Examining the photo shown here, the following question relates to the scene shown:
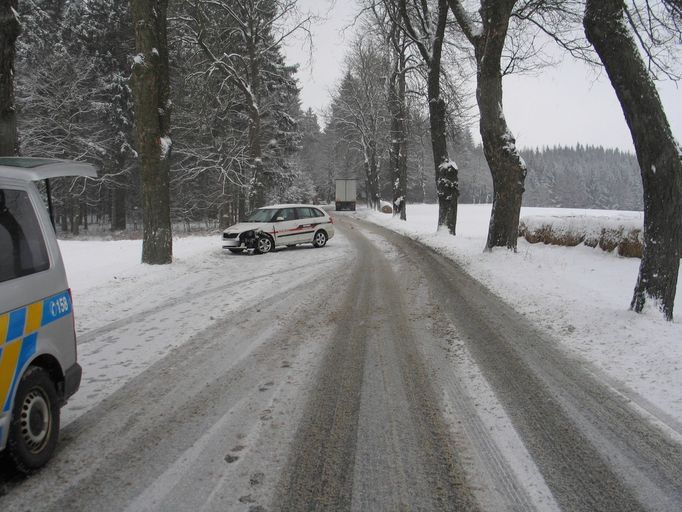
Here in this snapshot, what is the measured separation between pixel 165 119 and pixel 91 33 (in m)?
21.2

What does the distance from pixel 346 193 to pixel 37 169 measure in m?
48.2

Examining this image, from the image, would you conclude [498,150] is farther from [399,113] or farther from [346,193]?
[346,193]

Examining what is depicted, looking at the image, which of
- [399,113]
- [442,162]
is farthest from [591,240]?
[399,113]

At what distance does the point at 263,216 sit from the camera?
15.8 m

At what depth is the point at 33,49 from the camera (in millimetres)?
23641

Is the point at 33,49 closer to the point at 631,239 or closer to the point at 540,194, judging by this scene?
the point at 631,239

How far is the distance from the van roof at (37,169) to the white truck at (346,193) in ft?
156

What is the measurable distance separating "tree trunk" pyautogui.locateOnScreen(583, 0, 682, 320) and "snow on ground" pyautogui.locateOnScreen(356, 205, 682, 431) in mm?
527

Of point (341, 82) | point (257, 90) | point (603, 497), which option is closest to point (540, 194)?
point (341, 82)

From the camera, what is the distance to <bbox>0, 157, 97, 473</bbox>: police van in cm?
279

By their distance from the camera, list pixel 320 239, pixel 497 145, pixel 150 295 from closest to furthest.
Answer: pixel 150 295 < pixel 497 145 < pixel 320 239

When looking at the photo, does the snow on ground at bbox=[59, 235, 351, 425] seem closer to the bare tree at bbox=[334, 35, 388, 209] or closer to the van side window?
the van side window

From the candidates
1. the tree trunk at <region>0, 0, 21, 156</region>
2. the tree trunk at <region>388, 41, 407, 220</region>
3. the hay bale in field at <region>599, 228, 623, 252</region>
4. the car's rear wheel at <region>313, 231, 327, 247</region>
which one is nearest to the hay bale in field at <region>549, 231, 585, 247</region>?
the hay bale in field at <region>599, 228, 623, 252</region>

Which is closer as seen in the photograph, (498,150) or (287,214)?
(498,150)
